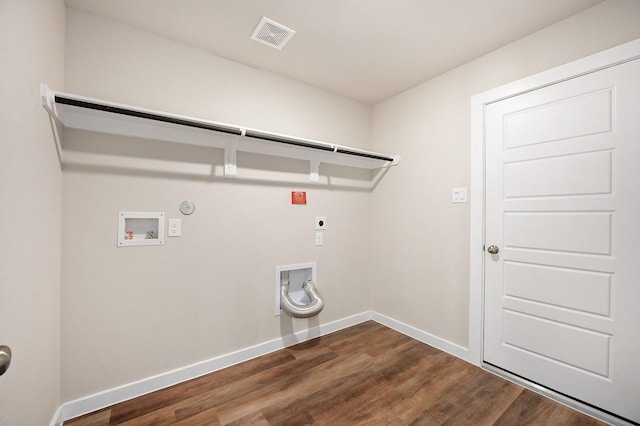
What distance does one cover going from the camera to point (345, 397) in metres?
1.77

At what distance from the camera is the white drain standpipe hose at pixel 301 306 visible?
7.27 feet

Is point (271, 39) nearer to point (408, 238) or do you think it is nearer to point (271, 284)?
point (271, 284)

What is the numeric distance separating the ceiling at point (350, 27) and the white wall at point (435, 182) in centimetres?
15

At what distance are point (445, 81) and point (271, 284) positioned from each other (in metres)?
2.46

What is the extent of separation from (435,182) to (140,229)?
2484 millimetres

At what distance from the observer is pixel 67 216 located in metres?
1.58

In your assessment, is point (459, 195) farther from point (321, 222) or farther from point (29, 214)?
point (29, 214)

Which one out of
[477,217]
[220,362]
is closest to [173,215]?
[220,362]

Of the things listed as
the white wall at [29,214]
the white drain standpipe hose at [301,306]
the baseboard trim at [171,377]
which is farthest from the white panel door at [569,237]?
the white wall at [29,214]

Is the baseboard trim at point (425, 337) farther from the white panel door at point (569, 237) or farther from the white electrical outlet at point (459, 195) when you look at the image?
the white electrical outlet at point (459, 195)

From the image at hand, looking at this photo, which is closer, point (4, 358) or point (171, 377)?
point (4, 358)

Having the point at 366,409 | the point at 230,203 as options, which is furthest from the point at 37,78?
the point at 366,409

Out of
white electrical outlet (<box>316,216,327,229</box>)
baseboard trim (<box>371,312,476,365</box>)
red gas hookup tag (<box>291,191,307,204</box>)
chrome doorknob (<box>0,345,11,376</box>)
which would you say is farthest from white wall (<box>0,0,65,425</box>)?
baseboard trim (<box>371,312,476,365</box>)

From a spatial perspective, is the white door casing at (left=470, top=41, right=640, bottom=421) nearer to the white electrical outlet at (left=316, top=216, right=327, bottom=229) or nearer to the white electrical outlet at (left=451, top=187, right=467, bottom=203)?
the white electrical outlet at (left=451, top=187, right=467, bottom=203)
